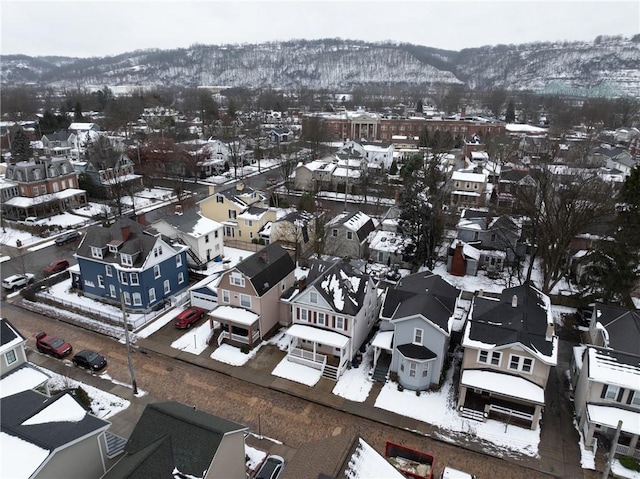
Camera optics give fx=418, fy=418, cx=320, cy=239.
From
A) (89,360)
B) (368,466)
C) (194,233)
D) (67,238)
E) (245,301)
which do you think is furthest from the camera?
(67,238)

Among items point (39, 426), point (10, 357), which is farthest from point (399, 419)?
point (10, 357)

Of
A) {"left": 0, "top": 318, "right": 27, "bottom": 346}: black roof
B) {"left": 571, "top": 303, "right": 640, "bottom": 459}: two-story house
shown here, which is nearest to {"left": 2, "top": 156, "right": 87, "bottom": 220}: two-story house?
{"left": 0, "top": 318, "right": 27, "bottom": 346}: black roof

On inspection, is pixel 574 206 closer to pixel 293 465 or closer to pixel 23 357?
pixel 293 465

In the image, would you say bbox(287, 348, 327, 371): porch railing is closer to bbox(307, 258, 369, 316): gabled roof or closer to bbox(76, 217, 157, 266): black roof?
bbox(307, 258, 369, 316): gabled roof

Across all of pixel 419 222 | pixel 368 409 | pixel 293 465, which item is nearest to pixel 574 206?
pixel 419 222

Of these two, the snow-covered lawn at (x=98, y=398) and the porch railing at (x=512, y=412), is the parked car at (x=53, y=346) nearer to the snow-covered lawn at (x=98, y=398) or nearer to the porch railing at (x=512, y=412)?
the snow-covered lawn at (x=98, y=398)

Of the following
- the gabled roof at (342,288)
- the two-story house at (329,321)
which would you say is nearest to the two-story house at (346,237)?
the gabled roof at (342,288)

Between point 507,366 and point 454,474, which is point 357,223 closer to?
point 507,366
